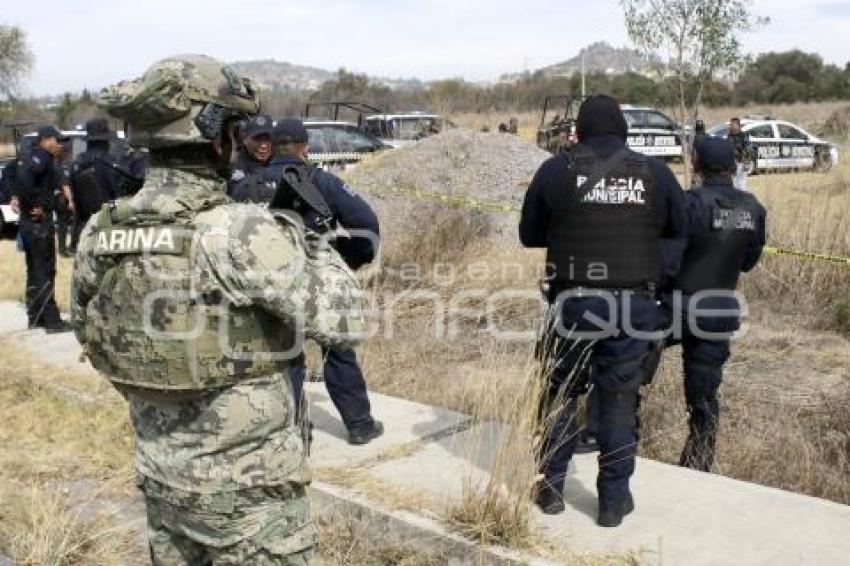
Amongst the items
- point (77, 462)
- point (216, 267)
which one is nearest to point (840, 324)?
point (77, 462)

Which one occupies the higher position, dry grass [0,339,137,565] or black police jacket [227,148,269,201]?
black police jacket [227,148,269,201]

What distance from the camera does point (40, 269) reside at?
727cm

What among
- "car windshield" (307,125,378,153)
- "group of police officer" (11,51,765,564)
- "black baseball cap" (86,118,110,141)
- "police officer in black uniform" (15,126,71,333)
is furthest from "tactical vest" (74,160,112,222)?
"car windshield" (307,125,378,153)

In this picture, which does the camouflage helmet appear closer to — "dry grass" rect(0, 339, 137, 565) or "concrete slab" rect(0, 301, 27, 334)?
"dry grass" rect(0, 339, 137, 565)

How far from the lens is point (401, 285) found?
26.9 ft

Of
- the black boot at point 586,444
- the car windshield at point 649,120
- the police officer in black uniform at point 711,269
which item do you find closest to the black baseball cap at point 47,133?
the black boot at point 586,444

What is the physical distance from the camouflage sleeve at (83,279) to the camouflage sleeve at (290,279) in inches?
16.7

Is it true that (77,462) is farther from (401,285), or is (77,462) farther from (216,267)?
(401,285)

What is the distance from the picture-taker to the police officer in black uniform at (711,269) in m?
4.08

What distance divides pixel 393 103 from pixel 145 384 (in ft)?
143

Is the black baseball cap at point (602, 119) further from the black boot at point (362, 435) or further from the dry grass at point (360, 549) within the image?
the black boot at point (362, 435)

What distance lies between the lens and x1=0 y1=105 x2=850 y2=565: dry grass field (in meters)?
3.51

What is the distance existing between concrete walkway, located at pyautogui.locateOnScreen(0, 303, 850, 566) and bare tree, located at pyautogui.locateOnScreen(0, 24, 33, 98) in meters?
43.8

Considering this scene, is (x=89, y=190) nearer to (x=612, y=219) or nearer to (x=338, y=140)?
(x=612, y=219)
